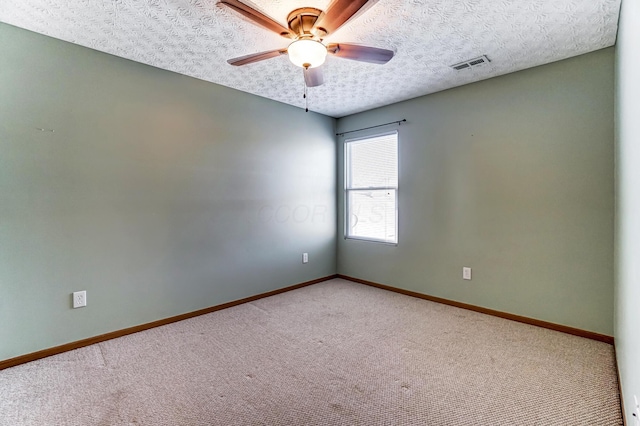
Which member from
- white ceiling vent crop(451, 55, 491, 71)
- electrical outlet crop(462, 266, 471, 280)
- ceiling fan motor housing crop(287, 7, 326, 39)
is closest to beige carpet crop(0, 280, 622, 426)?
electrical outlet crop(462, 266, 471, 280)

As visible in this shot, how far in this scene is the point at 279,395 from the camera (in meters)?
1.93

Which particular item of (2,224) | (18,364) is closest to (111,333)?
(18,364)

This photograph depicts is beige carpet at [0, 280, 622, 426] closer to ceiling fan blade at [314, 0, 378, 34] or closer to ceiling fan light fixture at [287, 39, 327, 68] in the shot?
ceiling fan light fixture at [287, 39, 327, 68]

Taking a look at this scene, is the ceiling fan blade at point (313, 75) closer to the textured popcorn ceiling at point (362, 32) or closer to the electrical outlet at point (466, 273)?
the textured popcorn ceiling at point (362, 32)

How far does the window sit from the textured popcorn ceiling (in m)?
1.16

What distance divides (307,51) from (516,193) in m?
2.42

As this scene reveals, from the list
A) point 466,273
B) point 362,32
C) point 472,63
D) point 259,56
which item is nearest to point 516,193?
point 466,273

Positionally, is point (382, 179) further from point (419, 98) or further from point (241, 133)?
point (241, 133)

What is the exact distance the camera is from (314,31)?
2125 mm

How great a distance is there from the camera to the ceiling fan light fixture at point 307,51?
1.96m

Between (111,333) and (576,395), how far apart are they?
3437 millimetres

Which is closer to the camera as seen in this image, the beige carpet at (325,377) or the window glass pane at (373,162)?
the beige carpet at (325,377)

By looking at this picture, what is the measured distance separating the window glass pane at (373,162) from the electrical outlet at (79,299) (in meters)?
3.33

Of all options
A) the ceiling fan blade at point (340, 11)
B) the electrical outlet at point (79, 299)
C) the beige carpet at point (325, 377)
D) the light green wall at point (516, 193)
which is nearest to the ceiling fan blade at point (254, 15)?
the ceiling fan blade at point (340, 11)
